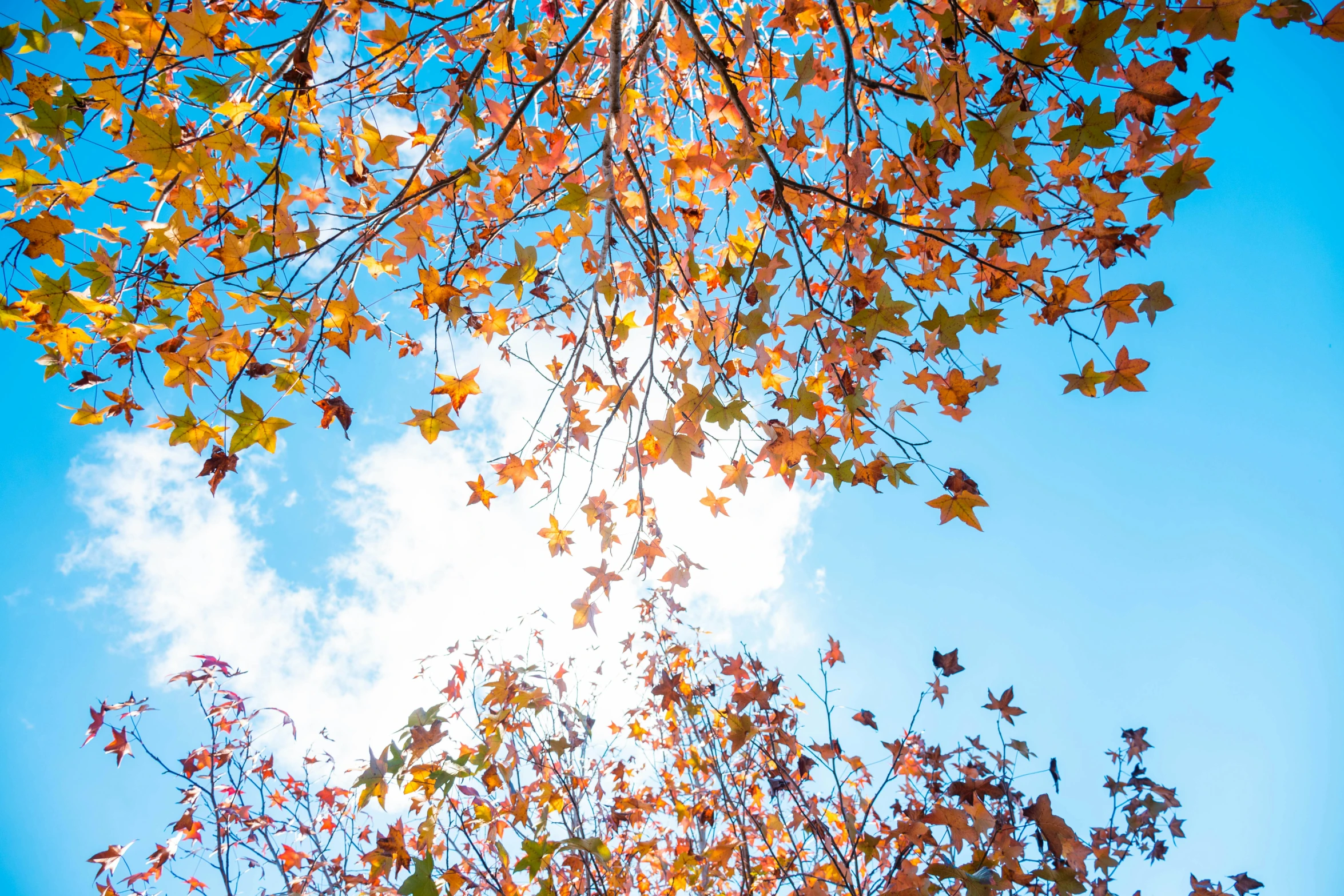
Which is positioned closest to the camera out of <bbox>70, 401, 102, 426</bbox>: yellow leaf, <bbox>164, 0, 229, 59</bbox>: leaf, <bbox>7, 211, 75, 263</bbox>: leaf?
<bbox>164, 0, 229, 59</bbox>: leaf

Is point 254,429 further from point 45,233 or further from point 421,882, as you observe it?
point 421,882

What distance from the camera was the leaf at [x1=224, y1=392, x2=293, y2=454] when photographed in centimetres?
138

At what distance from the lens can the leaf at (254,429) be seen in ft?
4.54

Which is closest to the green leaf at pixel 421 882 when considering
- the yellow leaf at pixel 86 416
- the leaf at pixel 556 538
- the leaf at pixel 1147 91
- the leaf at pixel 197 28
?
the leaf at pixel 556 538

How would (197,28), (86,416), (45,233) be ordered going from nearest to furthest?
(197,28) < (45,233) < (86,416)

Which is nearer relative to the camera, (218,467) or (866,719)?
(218,467)

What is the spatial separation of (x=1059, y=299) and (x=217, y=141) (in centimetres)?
249

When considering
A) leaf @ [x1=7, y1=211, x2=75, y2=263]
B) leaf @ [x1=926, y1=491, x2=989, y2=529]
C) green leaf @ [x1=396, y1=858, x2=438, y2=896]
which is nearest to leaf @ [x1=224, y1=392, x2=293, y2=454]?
leaf @ [x1=7, y1=211, x2=75, y2=263]

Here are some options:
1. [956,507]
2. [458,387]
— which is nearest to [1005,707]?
[956,507]

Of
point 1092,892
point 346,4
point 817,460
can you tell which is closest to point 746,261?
point 817,460

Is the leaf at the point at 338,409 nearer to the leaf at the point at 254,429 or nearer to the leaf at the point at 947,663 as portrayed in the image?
the leaf at the point at 254,429

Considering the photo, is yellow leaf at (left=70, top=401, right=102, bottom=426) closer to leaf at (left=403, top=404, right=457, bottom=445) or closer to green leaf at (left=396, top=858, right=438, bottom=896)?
leaf at (left=403, top=404, right=457, bottom=445)

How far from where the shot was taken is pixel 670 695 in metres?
2.65

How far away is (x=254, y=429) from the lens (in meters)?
1.42
